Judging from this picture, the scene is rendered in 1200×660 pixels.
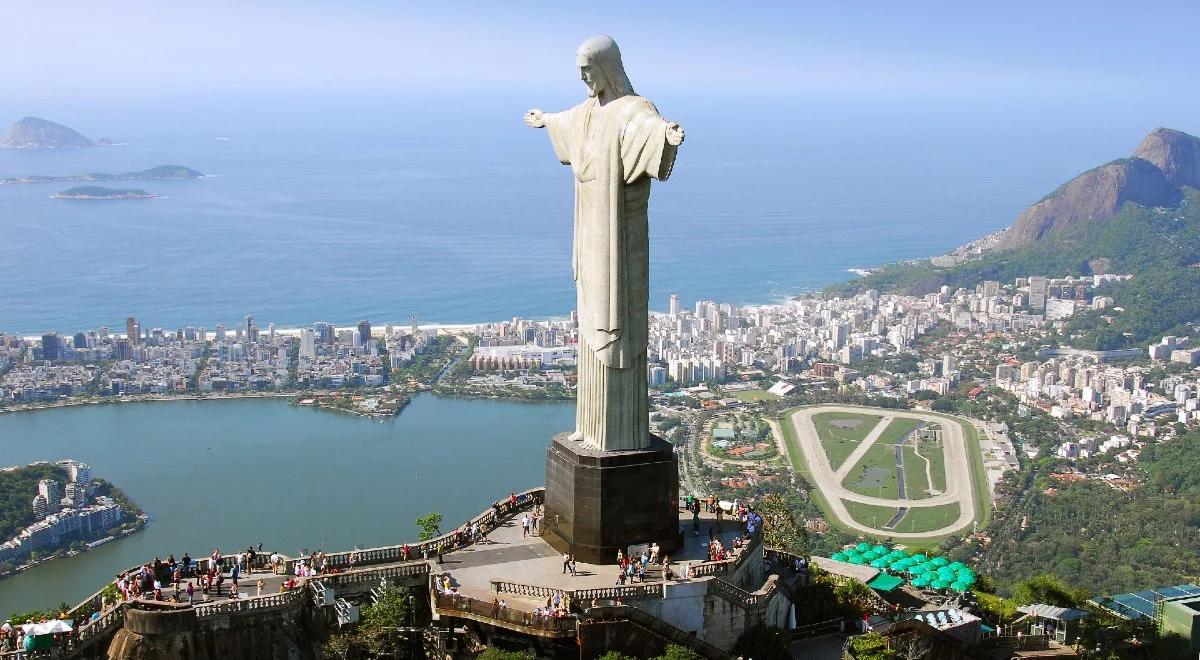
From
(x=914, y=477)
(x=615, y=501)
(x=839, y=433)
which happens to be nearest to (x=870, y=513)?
(x=914, y=477)

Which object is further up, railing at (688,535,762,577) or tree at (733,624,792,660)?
railing at (688,535,762,577)

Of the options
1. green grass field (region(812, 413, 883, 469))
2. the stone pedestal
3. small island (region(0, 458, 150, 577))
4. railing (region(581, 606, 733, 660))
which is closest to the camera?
railing (region(581, 606, 733, 660))

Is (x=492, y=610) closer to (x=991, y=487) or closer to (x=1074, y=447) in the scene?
(x=991, y=487)

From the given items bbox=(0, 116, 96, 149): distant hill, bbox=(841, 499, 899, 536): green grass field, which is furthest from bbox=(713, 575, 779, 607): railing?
bbox=(0, 116, 96, 149): distant hill

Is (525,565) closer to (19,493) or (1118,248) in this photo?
(19,493)

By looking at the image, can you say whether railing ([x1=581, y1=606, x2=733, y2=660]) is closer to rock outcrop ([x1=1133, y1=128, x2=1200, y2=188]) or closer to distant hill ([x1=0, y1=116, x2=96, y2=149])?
rock outcrop ([x1=1133, y1=128, x2=1200, y2=188])

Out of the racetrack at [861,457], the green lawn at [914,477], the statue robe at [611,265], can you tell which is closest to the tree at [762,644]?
the statue robe at [611,265]

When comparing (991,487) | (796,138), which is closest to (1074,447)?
(991,487)
